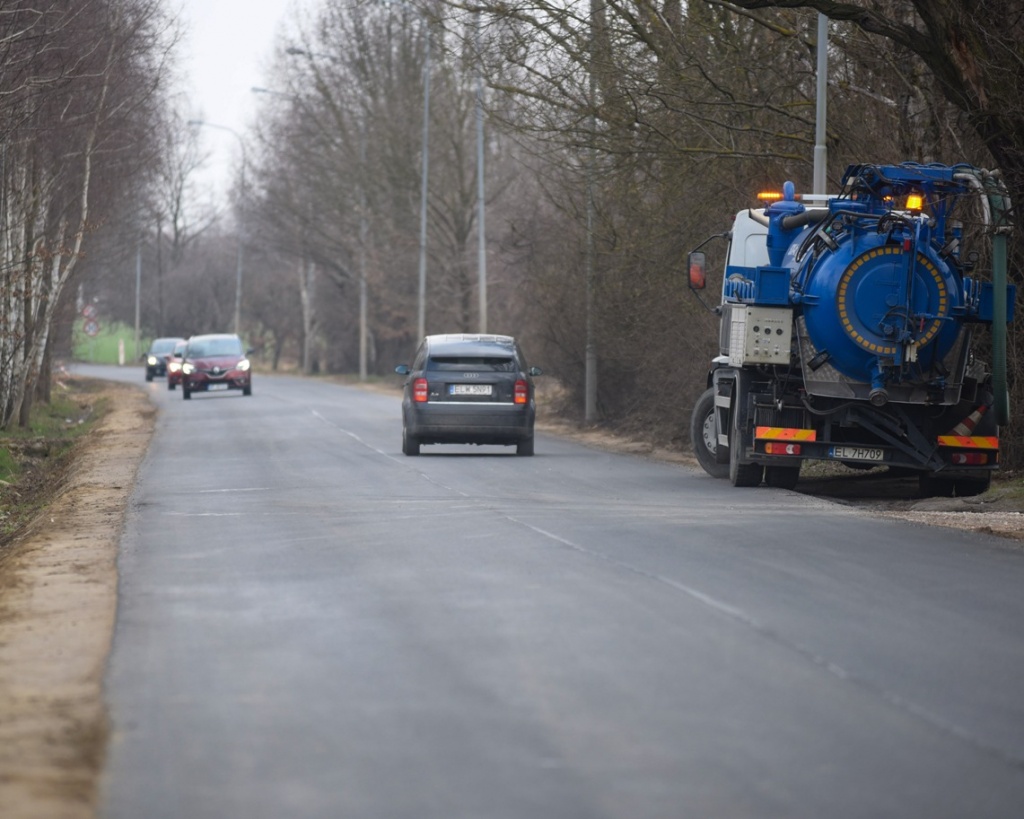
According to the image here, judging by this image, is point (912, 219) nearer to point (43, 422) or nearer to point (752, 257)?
point (752, 257)

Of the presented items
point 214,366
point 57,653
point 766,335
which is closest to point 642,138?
point 766,335

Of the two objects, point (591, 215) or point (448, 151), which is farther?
point (448, 151)

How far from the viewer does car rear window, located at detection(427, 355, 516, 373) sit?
24797 millimetres

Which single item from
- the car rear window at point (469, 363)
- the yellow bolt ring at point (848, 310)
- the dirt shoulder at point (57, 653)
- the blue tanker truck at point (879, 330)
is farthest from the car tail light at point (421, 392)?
the yellow bolt ring at point (848, 310)

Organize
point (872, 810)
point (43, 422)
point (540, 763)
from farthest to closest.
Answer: point (43, 422) → point (540, 763) → point (872, 810)

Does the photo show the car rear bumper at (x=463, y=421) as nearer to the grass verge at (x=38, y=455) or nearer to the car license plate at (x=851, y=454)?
the grass verge at (x=38, y=455)

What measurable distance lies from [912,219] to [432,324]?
43.0 m

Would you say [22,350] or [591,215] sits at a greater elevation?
[591,215]

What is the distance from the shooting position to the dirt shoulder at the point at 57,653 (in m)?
5.98

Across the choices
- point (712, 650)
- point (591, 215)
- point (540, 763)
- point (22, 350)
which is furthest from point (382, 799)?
point (22, 350)

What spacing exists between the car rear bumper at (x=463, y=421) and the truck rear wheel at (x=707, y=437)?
3.58 meters

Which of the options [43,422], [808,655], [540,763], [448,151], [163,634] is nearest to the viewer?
[540,763]

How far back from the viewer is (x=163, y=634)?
899 cm

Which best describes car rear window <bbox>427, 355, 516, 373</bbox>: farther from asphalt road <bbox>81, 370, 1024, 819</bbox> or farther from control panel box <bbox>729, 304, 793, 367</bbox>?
asphalt road <bbox>81, 370, 1024, 819</bbox>
